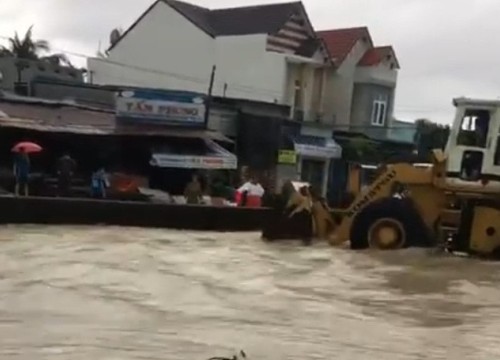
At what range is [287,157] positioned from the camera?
121ft

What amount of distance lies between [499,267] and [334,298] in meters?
4.91

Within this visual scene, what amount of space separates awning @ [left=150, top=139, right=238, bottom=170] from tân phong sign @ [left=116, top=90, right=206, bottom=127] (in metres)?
1.01

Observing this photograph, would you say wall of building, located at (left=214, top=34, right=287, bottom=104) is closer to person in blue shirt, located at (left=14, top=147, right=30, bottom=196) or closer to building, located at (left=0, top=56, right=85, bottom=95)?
building, located at (left=0, top=56, right=85, bottom=95)

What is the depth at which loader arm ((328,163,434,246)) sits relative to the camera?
17.3m

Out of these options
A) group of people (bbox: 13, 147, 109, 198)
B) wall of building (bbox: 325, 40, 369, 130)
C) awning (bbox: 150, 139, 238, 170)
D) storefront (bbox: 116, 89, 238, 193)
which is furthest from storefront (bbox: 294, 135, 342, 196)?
group of people (bbox: 13, 147, 109, 198)

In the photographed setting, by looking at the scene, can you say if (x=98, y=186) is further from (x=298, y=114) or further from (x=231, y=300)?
(x=298, y=114)

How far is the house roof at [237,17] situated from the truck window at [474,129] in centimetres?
2496

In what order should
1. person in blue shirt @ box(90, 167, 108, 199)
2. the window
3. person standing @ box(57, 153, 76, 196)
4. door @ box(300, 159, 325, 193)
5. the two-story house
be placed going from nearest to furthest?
1. person standing @ box(57, 153, 76, 196)
2. person in blue shirt @ box(90, 167, 108, 199)
3. door @ box(300, 159, 325, 193)
4. the two-story house
5. the window

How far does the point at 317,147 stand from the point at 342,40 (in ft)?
22.6

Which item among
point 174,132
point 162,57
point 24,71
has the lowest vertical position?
point 174,132

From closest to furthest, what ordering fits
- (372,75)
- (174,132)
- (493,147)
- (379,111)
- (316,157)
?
(493,147) < (174,132) < (316,157) < (372,75) < (379,111)

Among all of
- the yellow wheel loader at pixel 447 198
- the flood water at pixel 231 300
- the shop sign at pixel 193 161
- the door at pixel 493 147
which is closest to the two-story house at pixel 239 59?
the shop sign at pixel 193 161

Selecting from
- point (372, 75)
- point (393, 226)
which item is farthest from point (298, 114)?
point (393, 226)

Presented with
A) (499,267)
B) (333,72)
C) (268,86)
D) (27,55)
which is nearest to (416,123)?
(333,72)
